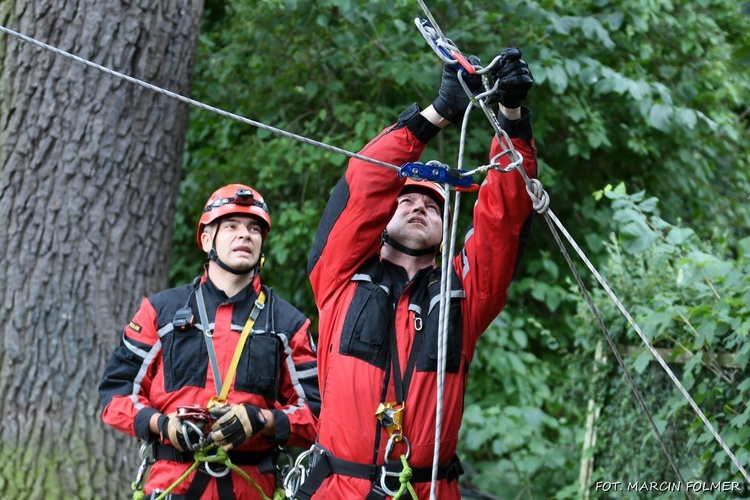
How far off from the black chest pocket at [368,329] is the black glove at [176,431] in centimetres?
89

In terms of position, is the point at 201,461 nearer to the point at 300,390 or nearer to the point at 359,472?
the point at 300,390

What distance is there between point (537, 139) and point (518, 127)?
141 inches

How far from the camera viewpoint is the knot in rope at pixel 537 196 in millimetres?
2814

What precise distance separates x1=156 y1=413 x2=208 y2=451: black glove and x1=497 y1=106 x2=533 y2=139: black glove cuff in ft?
5.38

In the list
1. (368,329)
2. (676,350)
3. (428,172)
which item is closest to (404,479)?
(368,329)

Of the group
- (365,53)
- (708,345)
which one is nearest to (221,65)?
(365,53)

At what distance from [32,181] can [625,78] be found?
3511 millimetres

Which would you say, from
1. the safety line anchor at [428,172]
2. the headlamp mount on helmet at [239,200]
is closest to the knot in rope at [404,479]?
the safety line anchor at [428,172]

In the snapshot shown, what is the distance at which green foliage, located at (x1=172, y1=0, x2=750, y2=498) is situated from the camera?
573cm

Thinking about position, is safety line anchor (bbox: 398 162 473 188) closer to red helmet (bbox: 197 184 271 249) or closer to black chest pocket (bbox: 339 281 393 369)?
black chest pocket (bbox: 339 281 393 369)

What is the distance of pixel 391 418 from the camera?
290cm

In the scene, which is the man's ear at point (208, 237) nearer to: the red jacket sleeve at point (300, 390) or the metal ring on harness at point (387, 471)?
the red jacket sleeve at point (300, 390)

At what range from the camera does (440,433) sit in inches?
113

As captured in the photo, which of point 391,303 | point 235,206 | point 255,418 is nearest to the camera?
point 391,303
